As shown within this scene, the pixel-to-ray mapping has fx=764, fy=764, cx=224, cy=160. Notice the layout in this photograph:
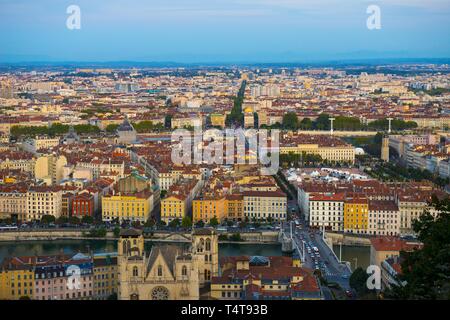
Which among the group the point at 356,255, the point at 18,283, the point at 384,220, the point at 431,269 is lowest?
the point at 356,255

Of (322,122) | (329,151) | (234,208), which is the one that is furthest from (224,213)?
(322,122)

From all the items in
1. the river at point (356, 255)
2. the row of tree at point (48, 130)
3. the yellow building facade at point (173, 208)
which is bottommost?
the river at point (356, 255)

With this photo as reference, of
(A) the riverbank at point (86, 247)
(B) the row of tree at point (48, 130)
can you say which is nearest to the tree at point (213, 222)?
(A) the riverbank at point (86, 247)

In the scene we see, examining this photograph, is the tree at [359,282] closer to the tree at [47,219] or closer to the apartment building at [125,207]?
the apartment building at [125,207]

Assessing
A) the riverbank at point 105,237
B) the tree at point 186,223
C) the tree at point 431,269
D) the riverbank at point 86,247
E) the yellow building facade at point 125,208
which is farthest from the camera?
the yellow building facade at point 125,208

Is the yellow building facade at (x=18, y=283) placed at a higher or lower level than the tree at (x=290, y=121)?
lower

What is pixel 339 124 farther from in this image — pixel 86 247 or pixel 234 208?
pixel 86 247

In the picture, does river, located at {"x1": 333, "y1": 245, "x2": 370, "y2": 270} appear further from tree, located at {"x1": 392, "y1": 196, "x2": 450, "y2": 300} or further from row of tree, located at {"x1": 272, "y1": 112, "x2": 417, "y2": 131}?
row of tree, located at {"x1": 272, "y1": 112, "x2": 417, "y2": 131}

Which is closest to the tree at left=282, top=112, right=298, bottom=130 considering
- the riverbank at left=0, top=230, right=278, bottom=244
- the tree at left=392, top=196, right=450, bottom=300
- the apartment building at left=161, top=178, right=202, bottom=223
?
the apartment building at left=161, top=178, right=202, bottom=223

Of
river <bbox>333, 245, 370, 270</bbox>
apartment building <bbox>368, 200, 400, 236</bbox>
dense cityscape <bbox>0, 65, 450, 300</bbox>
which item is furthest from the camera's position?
apartment building <bbox>368, 200, 400, 236</bbox>
